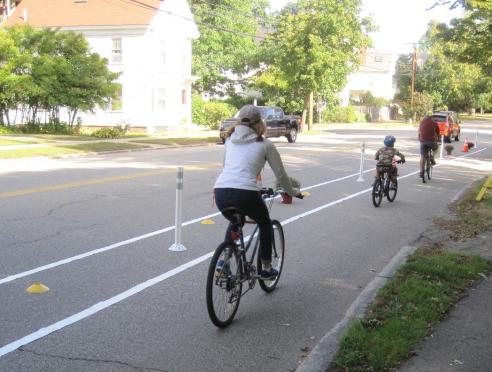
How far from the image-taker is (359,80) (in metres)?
97.3

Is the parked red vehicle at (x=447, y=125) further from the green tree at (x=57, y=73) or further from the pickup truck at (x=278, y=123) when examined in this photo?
the green tree at (x=57, y=73)

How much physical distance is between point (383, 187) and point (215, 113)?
108 ft

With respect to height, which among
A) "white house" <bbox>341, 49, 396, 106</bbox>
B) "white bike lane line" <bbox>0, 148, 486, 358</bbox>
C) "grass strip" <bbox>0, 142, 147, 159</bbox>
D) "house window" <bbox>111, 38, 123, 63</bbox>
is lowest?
"white bike lane line" <bbox>0, 148, 486, 358</bbox>

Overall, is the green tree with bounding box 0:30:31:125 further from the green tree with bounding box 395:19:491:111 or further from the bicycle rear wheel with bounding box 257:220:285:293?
the green tree with bounding box 395:19:491:111

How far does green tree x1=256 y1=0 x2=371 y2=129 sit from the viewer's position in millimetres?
43750

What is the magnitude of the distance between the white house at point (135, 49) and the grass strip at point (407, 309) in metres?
33.6

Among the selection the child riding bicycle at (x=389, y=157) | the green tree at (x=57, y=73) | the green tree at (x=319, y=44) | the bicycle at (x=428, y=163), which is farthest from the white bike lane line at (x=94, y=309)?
the green tree at (x=319, y=44)

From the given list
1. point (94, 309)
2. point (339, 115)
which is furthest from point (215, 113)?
point (94, 309)

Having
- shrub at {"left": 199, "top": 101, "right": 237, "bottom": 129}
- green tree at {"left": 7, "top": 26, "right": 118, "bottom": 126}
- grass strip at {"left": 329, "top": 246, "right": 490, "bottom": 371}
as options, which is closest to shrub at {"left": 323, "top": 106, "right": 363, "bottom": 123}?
shrub at {"left": 199, "top": 101, "right": 237, "bottom": 129}

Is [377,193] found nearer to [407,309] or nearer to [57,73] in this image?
[407,309]

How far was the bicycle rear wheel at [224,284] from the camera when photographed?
5082mm

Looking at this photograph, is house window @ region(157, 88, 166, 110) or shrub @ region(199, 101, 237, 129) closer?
house window @ region(157, 88, 166, 110)

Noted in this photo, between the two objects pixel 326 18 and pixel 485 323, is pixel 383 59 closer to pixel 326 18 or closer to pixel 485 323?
pixel 326 18

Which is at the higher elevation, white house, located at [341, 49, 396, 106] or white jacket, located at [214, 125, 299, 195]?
white house, located at [341, 49, 396, 106]
